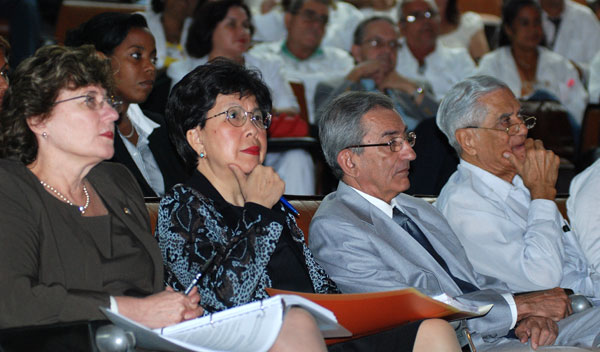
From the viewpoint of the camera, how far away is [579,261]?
2830 mm

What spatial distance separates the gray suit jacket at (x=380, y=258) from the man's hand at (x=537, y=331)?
61mm

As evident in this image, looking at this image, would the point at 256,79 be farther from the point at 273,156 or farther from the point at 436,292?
the point at 273,156

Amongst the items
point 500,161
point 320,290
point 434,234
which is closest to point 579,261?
point 500,161

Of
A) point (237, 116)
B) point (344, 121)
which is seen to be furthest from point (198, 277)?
point (344, 121)

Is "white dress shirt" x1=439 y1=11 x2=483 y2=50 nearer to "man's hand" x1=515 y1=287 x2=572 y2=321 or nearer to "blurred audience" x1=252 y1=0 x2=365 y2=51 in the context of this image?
"blurred audience" x1=252 y1=0 x2=365 y2=51

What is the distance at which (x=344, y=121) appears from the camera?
Result: 8.52 feet

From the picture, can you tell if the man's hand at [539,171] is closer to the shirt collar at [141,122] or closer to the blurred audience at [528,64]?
the shirt collar at [141,122]

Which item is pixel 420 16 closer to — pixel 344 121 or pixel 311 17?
pixel 311 17

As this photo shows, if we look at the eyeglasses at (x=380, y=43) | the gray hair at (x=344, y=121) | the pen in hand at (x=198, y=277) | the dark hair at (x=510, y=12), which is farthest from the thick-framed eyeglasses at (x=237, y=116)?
the dark hair at (x=510, y=12)

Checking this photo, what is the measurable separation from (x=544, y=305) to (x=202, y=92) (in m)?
1.21

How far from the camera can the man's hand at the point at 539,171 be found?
8.96 feet

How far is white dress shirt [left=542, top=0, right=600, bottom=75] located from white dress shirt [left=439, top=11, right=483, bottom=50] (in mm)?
557

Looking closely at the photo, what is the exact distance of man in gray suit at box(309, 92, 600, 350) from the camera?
2.36 metres

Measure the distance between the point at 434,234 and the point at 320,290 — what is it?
455mm
